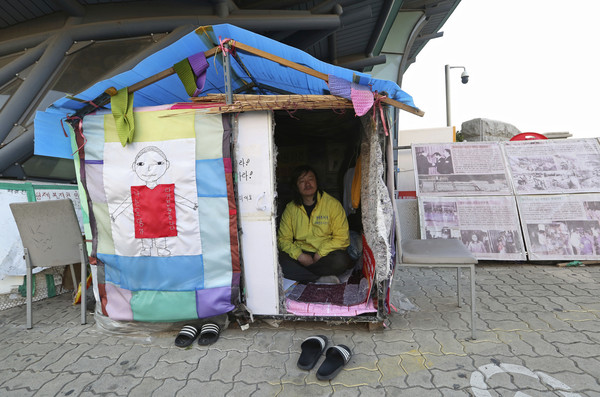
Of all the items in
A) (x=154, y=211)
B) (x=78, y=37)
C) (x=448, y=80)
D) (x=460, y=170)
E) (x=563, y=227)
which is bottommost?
(x=563, y=227)

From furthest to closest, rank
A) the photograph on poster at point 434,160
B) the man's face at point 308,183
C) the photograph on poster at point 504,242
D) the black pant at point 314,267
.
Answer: the photograph on poster at point 434,160 < the photograph on poster at point 504,242 < the man's face at point 308,183 < the black pant at point 314,267

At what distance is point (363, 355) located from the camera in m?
2.22

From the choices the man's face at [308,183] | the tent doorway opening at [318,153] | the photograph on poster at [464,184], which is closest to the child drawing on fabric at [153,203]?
the man's face at [308,183]

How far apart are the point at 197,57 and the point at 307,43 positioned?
4.26m

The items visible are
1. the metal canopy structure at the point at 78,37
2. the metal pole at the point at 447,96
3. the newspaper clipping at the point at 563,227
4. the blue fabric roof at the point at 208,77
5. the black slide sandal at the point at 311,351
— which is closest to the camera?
the black slide sandal at the point at 311,351

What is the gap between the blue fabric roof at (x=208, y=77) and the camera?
2.35 metres

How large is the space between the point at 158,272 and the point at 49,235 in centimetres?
127

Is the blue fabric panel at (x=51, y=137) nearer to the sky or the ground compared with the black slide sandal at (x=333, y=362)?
nearer to the sky

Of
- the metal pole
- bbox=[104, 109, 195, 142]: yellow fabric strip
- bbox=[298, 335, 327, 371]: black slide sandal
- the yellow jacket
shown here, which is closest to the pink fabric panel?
bbox=[298, 335, 327, 371]: black slide sandal

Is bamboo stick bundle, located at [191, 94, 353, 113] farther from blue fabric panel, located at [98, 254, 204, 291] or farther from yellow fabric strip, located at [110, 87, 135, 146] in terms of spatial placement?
blue fabric panel, located at [98, 254, 204, 291]

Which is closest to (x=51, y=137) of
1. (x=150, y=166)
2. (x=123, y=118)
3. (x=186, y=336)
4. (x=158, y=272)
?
(x=123, y=118)

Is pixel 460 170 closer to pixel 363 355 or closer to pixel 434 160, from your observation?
pixel 434 160

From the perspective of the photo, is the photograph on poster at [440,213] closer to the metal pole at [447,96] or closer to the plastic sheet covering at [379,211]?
the plastic sheet covering at [379,211]

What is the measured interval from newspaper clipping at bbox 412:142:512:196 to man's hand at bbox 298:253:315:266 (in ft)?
7.07
